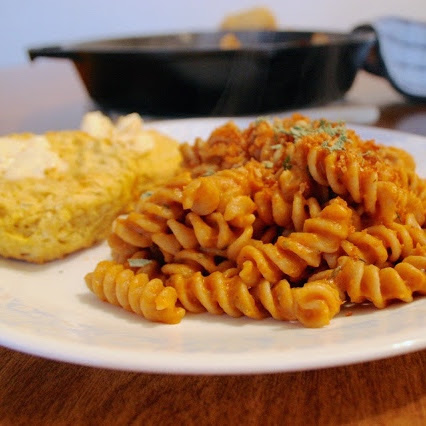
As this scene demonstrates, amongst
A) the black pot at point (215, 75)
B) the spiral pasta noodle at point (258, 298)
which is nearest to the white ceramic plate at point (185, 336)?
the spiral pasta noodle at point (258, 298)

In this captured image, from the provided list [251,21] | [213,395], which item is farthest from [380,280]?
[251,21]

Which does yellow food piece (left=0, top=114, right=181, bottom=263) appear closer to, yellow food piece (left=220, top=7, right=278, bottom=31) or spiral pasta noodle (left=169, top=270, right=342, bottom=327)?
spiral pasta noodle (left=169, top=270, right=342, bottom=327)

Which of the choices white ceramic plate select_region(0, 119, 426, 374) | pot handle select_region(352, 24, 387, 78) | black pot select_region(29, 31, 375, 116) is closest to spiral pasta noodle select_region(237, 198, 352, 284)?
white ceramic plate select_region(0, 119, 426, 374)

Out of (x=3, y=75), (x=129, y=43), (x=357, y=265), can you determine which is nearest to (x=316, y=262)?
(x=357, y=265)

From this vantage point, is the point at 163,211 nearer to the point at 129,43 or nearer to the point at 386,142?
the point at 386,142

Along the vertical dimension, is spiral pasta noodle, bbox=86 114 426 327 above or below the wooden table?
above

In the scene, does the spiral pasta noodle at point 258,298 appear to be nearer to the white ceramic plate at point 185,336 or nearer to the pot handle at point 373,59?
the white ceramic plate at point 185,336

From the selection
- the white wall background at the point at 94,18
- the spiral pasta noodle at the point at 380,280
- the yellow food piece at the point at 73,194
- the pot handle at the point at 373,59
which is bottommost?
the white wall background at the point at 94,18
